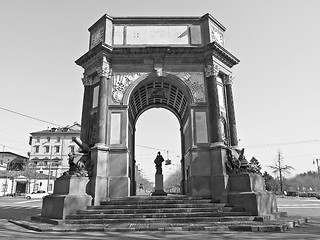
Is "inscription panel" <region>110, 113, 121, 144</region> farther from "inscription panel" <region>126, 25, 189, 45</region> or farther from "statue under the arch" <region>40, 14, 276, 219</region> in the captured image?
"inscription panel" <region>126, 25, 189, 45</region>

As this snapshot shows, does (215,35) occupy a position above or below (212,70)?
above

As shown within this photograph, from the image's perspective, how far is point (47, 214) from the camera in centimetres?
1162

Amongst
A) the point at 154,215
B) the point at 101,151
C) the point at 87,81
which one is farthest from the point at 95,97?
the point at 154,215

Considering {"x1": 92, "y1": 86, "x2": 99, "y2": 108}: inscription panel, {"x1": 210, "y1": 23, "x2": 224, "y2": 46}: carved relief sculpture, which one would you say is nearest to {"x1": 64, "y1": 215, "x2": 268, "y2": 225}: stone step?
{"x1": 92, "y1": 86, "x2": 99, "y2": 108}: inscription panel

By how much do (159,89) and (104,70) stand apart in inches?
175

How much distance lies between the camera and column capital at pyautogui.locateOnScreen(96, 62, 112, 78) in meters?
15.4

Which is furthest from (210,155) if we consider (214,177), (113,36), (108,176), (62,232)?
(113,36)

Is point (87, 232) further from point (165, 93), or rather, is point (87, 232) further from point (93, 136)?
point (165, 93)

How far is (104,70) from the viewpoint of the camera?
50.6 ft

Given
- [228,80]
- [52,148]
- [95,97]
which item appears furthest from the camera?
[52,148]

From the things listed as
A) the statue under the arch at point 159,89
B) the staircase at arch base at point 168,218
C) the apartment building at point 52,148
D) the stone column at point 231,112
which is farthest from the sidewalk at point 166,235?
the apartment building at point 52,148

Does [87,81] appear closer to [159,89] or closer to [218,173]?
[159,89]

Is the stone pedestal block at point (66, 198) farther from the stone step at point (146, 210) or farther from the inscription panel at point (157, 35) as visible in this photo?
the inscription panel at point (157, 35)

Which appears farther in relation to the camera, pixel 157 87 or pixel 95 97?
pixel 157 87
